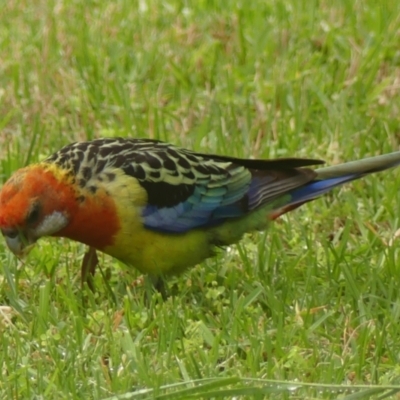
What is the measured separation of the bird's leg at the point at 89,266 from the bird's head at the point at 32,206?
13.9 inches

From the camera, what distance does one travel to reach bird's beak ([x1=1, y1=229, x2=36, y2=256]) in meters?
4.42

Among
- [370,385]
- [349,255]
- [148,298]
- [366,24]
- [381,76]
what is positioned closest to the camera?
[370,385]

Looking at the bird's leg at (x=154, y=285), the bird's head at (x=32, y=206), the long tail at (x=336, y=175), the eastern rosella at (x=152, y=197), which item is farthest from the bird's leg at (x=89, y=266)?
the long tail at (x=336, y=175)

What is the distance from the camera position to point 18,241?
4.45 m

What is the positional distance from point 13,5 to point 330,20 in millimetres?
2261

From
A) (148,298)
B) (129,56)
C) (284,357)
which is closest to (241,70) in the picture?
(129,56)

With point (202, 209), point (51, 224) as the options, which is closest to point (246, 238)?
point (202, 209)

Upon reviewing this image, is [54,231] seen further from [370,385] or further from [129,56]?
[129,56]

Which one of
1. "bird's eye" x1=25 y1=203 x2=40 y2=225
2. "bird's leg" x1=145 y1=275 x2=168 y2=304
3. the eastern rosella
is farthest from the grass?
"bird's eye" x1=25 y1=203 x2=40 y2=225

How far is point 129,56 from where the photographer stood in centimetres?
709

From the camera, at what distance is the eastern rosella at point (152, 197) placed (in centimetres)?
445

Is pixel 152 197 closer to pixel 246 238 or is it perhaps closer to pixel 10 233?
pixel 10 233

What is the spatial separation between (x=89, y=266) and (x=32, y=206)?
1.75 ft

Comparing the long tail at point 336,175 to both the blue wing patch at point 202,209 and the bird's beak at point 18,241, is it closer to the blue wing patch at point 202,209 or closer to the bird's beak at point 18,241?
the blue wing patch at point 202,209
